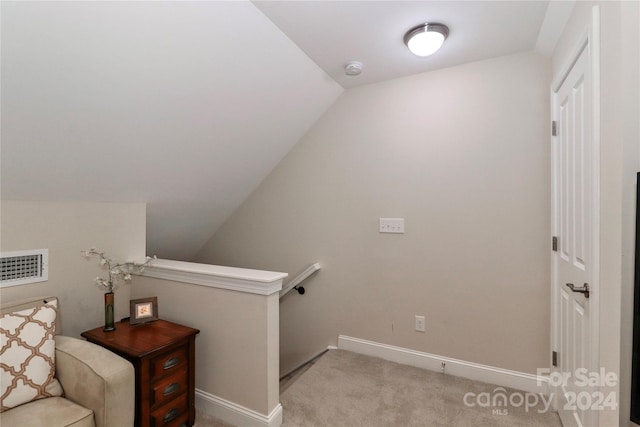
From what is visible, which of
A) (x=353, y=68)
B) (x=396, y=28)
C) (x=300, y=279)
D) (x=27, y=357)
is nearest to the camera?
(x=27, y=357)

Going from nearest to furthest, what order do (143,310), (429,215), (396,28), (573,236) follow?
(573,236), (396,28), (143,310), (429,215)

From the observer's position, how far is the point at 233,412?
189cm

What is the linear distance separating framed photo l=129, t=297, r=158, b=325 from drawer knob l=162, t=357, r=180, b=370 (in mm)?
358

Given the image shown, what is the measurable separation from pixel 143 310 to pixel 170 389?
53 centimetres

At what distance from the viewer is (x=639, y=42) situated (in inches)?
39.8

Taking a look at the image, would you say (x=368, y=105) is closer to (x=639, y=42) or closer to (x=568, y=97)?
(x=568, y=97)

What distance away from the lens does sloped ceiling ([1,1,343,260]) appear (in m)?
1.30

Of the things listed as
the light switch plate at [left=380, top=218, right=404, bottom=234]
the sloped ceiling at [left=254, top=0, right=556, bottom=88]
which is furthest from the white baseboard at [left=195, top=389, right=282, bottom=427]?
the sloped ceiling at [left=254, top=0, right=556, bottom=88]

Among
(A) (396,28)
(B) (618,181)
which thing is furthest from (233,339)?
(A) (396,28)

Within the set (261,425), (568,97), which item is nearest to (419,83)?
(568,97)

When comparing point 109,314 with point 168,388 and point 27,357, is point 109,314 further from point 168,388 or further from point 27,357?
point 168,388

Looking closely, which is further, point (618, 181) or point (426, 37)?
point (426, 37)

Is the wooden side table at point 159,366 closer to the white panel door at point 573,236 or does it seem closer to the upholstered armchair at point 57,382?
the upholstered armchair at point 57,382

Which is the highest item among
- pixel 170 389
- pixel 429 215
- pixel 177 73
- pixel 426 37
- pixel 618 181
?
pixel 426 37
